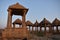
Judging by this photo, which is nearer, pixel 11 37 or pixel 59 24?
pixel 11 37

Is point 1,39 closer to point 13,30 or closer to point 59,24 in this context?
point 13,30

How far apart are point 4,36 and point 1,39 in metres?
0.41

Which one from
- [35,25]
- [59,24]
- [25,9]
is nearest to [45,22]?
[59,24]

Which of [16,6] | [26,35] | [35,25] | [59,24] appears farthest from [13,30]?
[35,25]

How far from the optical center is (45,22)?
2620 cm

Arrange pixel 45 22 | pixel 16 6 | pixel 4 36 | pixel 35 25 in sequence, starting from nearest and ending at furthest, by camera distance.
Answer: pixel 4 36 < pixel 16 6 < pixel 45 22 < pixel 35 25

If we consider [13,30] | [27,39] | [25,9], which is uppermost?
[25,9]

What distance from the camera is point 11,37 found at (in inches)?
503

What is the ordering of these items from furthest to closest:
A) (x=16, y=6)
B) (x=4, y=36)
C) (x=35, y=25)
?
(x=35, y=25) → (x=16, y=6) → (x=4, y=36)

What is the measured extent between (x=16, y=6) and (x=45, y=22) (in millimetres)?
13156

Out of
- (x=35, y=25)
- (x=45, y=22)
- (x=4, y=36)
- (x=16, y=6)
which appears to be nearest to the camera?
(x=4, y=36)

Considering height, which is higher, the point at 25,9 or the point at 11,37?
the point at 25,9

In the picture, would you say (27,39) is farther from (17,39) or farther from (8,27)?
(8,27)

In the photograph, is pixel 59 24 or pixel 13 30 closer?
pixel 13 30
